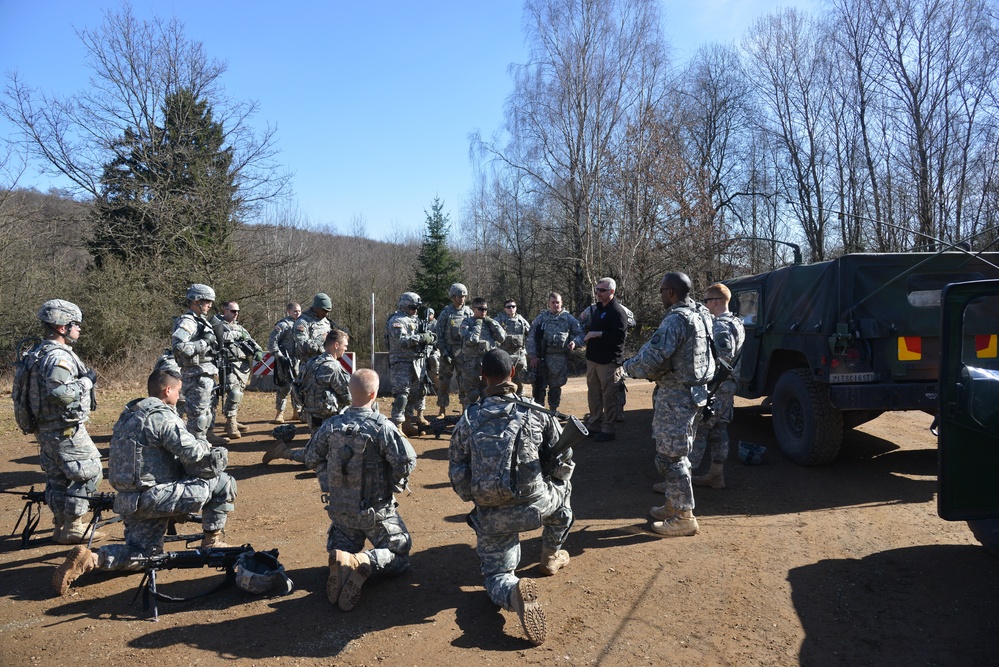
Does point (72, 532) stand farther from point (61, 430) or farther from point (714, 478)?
point (714, 478)

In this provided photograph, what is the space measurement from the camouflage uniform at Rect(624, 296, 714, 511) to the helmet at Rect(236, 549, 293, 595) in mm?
2865

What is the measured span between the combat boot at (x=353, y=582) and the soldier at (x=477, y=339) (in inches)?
207

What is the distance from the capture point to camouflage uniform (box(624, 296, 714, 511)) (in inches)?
188

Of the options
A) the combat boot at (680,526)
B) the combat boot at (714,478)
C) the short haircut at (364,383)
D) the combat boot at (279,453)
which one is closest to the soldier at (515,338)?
the combat boot at (279,453)

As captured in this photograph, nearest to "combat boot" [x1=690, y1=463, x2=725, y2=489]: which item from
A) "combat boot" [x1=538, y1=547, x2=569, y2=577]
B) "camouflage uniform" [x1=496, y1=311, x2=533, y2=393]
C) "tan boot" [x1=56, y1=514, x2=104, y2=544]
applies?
"combat boot" [x1=538, y1=547, x2=569, y2=577]

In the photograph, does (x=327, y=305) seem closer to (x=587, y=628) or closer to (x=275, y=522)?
(x=275, y=522)

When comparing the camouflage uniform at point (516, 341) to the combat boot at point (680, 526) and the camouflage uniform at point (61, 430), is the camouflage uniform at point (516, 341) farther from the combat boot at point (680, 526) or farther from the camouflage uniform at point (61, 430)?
the camouflage uniform at point (61, 430)

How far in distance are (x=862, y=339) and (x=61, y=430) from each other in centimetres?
706

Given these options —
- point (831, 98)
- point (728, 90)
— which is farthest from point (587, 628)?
point (728, 90)

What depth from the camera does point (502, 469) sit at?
11.7ft

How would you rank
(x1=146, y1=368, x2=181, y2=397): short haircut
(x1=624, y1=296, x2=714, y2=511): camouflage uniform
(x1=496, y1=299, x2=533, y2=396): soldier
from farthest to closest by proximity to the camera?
(x1=496, y1=299, x2=533, y2=396): soldier, (x1=624, y1=296, x2=714, y2=511): camouflage uniform, (x1=146, y1=368, x2=181, y2=397): short haircut

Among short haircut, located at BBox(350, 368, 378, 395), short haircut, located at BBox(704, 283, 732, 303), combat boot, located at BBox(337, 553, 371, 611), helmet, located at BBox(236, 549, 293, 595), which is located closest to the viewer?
combat boot, located at BBox(337, 553, 371, 611)

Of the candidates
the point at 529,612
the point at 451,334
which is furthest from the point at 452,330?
the point at 529,612

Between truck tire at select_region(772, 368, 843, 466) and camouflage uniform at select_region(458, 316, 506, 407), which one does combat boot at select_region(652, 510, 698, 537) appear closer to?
truck tire at select_region(772, 368, 843, 466)
